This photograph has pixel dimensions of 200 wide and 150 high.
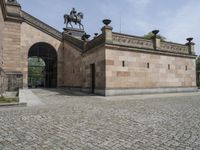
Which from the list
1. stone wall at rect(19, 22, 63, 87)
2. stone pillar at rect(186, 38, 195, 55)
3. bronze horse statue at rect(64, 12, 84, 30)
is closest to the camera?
stone pillar at rect(186, 38, 195, 55)

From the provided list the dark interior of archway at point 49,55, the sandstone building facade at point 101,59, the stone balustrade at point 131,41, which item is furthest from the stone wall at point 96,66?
the dark interior of archway at point 49,55

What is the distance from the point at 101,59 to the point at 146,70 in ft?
13.7

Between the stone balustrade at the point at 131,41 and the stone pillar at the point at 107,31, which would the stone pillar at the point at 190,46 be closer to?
the stone balustrade at the point at 131,41

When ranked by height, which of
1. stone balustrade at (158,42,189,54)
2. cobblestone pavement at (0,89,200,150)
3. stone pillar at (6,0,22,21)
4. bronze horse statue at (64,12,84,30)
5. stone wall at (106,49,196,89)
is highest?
bronze horse statue at (64,12,84,30)

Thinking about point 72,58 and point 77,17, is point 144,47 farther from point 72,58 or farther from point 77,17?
point 77,17

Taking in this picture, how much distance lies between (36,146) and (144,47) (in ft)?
44.9

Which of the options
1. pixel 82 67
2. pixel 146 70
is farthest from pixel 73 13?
pixel 146 70

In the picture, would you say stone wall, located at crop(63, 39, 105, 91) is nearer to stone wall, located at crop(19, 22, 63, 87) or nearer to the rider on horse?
stone wall, located at crop(19, 22, 63, 87)

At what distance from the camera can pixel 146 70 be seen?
15.5 m

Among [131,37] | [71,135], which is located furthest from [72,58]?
[71,135]

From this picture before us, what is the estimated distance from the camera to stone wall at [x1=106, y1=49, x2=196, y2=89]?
13852mm

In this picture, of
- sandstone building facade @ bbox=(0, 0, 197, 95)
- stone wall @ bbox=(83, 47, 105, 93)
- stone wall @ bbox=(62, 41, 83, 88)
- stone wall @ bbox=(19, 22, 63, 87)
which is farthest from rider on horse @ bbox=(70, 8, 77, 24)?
stone wall @ bbox=(83, 47, 105, 93)

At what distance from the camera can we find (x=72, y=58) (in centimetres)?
2148

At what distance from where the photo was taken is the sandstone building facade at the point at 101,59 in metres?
14.0
